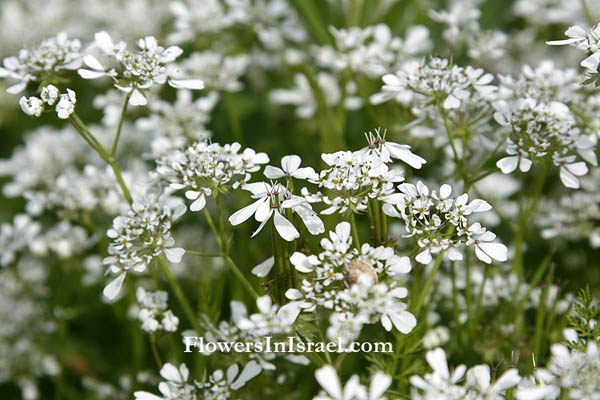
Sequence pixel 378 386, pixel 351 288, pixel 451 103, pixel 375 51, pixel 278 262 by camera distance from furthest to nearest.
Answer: pixel 375 51 < pixel 451 103 < pixel 278 262 < pixel 351 288 < pixel 378 386

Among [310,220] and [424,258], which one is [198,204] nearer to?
[310,220]

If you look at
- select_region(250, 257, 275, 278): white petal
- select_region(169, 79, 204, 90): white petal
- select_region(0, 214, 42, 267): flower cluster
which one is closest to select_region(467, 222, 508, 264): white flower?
select_region(250, 257, 275, 278): white petal

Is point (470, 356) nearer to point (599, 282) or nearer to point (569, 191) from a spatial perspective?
point (599, 282)

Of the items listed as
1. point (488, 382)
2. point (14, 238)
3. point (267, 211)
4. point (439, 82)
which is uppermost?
point (439, 82)

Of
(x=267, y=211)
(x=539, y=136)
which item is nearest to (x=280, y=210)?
(x=267, y=211)

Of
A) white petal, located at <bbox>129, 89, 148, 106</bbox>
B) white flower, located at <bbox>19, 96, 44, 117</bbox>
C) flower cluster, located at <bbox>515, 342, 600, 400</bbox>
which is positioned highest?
white flower, located at <bbox>19, 96, 44, 117</bbox>

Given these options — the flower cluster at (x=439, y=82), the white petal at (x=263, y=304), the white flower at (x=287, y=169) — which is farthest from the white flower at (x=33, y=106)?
the flower cluster at (x=439, y=82)

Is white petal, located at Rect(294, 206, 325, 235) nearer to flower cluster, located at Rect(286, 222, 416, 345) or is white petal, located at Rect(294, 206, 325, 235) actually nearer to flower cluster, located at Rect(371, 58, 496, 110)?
flower cluster, located at Rect(286, 222, 416, 345)
